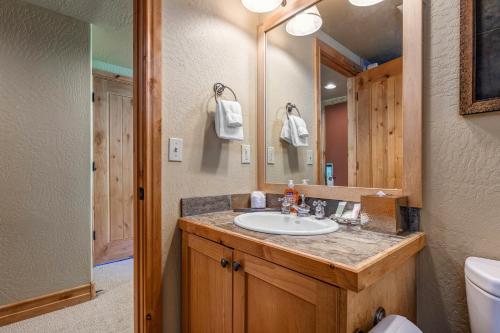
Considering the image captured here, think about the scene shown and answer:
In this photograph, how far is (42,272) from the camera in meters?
1.84

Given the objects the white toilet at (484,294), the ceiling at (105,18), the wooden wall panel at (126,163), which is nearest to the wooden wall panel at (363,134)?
the white toilet at (484,294)

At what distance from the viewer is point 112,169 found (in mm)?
2795

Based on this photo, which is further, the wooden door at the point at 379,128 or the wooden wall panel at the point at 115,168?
the wooden wall panel at the point at 115,168

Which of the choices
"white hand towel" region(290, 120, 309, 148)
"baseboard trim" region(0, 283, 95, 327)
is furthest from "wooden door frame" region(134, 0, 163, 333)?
"baseboard trim" region(0, 283, 95, 327)

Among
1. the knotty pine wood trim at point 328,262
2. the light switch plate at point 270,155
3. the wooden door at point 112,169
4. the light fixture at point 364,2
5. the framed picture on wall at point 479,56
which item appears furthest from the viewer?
the wooden door at point 112,169

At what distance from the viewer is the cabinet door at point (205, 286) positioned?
39.0 inches

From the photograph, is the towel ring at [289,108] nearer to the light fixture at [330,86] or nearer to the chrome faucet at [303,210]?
the light fixture at [330,86]

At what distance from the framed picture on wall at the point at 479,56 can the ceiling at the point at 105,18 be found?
6.70 feet

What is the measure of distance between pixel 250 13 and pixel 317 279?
62.1 inches

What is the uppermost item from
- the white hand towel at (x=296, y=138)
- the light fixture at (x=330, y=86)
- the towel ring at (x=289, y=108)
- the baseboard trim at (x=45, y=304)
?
the light fixture at (x=330, y=86)

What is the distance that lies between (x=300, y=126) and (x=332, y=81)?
0.99 feet

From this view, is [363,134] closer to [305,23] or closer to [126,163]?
[305,23]

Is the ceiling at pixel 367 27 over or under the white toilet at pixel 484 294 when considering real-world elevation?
over

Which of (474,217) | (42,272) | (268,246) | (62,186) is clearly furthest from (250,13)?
(42,272)
